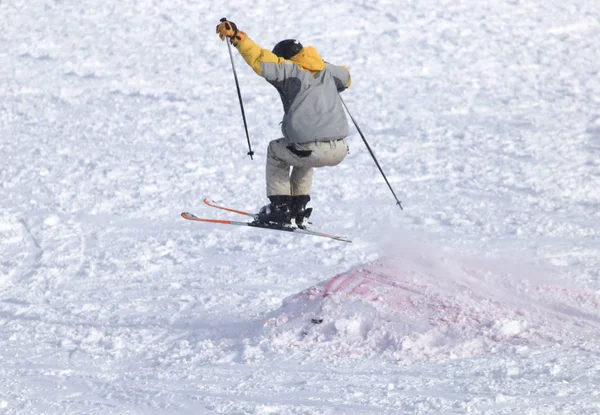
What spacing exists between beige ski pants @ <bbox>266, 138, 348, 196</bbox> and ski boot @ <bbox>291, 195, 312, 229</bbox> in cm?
5

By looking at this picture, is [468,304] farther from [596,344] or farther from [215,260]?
[215,260]

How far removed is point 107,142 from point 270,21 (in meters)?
5.07

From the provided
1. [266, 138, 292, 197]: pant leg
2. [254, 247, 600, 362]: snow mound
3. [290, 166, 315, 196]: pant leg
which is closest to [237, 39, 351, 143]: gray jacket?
[266, 138, 292, 197]: pant leg

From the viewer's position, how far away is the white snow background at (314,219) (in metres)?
7.18

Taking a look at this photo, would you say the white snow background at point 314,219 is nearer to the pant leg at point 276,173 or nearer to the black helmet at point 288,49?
the pant leg at point 276,173

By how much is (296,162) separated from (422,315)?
1717mm

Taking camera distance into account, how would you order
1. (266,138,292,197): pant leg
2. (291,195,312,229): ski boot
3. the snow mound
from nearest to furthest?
(266,138,292,197): pant leg, the snow mound, (291,195,312,229): ski boot

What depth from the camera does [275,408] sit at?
6.56 meters

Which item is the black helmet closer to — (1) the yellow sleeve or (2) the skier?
(2) the skier

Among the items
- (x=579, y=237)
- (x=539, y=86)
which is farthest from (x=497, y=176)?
(x=539, y=86)

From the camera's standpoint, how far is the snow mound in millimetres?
7430

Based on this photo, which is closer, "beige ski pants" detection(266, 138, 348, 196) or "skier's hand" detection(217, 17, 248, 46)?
"skier's hand" detection(217, 17, 248, 46)

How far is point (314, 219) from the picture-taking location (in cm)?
1145

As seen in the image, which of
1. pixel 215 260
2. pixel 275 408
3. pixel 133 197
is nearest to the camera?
pixel 275 408
